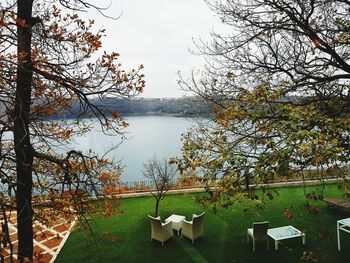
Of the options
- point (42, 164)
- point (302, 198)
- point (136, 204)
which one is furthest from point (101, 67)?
point (302, 198)

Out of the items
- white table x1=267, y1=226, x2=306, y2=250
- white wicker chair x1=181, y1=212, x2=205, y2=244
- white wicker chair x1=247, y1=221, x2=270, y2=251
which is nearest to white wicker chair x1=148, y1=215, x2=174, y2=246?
white wicker chair x1=181, y1=212, x2=205, y2=244

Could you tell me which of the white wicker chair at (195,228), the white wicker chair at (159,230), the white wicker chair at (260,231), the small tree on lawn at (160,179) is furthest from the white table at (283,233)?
the small tree on lawn at (160,179)

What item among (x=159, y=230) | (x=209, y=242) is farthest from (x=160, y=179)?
(x=209, y=242)

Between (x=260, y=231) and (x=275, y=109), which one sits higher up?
(x=275, y=109)

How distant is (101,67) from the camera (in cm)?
499

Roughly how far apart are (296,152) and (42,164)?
15.1 feet

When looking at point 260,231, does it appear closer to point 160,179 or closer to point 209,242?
point 209,242

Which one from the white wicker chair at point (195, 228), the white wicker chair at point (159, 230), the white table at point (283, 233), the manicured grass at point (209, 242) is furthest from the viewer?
the white wicker chair at point (195, 228)

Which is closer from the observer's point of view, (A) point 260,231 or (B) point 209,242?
(A) point 260,231

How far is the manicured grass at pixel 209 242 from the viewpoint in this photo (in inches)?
328

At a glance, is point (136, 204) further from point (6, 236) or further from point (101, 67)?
point (6, 236)

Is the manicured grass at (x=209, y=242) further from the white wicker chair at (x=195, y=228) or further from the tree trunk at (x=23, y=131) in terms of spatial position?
the tree trunk at (x=23, y=131)

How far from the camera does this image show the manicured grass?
27.3ft

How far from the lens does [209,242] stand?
30.2ft
